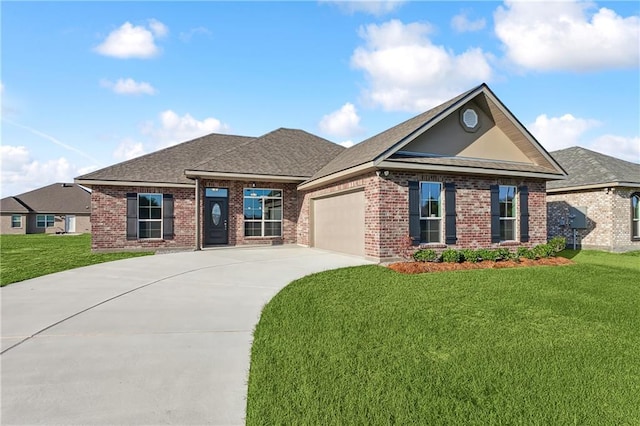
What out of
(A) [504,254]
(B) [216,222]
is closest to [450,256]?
(A) [504,254]

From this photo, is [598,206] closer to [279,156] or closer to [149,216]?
[279,156]

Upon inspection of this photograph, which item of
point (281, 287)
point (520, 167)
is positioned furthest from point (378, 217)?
point (520, 167)

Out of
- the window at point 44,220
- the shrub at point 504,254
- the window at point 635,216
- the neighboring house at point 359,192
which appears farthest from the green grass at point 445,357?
the window at point 44,220

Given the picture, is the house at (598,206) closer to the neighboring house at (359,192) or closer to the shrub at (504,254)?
the neighboring house at (359,192)

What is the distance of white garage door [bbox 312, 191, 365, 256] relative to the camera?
40.3 ft

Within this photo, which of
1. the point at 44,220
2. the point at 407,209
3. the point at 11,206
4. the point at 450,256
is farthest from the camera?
the point at 44,220

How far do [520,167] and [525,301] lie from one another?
8.46 metres

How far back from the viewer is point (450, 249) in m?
11.6

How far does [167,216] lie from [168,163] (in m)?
3.01

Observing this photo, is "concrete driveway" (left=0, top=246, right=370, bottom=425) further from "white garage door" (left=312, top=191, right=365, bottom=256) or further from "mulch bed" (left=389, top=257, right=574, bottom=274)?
"white garage door" (left=312, top=191, right=365, bottom=256)

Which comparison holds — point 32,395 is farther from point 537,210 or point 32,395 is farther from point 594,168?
point 594,168

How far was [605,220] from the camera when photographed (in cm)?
1609

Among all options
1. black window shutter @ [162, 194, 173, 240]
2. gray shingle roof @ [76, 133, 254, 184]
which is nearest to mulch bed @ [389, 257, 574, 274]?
black window shutter @ [162, 194, 173, 240]

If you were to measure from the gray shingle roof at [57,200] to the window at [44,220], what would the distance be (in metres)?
0.62
